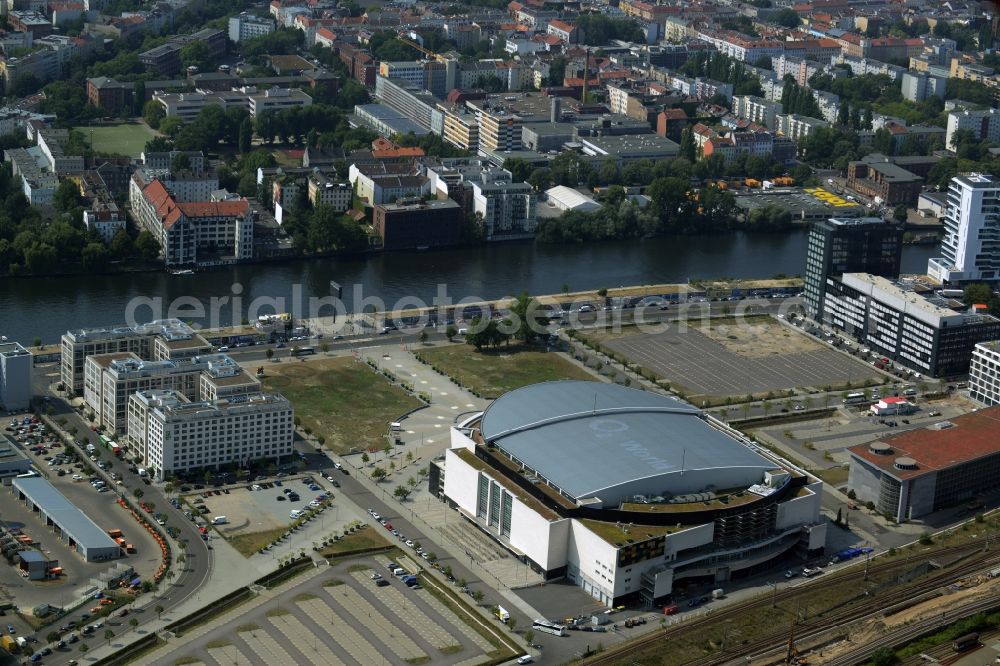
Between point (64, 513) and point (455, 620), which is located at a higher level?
point (64, 513)

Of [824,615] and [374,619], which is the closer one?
[374,619]

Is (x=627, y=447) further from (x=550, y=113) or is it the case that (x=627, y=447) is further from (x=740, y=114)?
(x=740, y=114)

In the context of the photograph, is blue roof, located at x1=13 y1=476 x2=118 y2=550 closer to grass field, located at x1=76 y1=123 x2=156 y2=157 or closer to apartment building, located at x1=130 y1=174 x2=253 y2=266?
apartment building, located at x1=130 y1=174 x2=253 y2=266

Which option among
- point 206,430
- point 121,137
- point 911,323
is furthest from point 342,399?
point 121,137

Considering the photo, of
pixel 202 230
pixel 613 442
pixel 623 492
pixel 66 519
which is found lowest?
pixel 66 519

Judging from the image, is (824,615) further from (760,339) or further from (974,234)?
(974,234)

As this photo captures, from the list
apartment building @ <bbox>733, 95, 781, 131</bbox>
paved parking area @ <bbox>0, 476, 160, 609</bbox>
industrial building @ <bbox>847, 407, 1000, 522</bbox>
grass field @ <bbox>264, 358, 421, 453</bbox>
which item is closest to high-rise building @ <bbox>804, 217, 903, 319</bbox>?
industrial building @ <bbox>847, 407, 1000, 522</bbox>

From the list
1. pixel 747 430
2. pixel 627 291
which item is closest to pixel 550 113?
pixel 627 291
